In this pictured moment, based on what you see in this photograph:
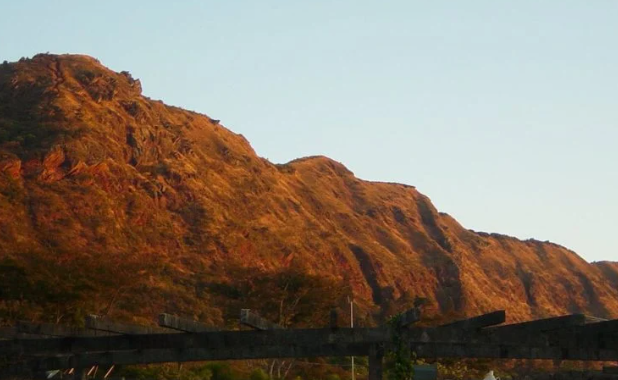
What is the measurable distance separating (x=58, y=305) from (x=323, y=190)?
8796 cm

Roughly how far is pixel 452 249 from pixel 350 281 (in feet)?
99.9

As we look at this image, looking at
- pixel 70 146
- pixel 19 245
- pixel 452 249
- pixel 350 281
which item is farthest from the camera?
pixel 452 249

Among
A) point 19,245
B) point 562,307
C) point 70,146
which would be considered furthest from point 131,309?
point 562,307

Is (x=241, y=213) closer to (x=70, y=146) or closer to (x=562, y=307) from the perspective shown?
(x=70, y=146)

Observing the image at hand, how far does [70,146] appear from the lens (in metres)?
89.6

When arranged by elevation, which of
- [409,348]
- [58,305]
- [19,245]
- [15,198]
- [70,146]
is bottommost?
[409,348]

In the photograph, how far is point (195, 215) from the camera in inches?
3851

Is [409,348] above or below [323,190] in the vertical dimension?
below

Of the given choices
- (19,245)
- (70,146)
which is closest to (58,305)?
(19,245)

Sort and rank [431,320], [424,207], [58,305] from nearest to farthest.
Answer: [58,305], [431,320], [424,207]

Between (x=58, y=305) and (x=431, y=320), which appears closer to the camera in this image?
(x=58, y=305)

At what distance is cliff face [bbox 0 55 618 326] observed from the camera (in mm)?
82062

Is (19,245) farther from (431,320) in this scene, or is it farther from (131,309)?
(431,320)

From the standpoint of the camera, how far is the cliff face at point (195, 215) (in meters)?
82.1
